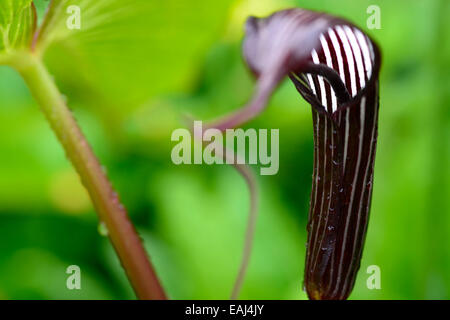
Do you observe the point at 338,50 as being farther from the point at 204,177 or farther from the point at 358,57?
the point at 204,177

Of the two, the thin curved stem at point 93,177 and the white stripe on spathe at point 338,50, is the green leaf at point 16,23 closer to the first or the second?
the thin curved stem at point 93,177

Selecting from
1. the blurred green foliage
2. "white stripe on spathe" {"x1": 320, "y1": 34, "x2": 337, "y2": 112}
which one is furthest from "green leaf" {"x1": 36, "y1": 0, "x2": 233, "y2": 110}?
"white stripe on spathe" {"x1": 320, "y1": 34, "x2": 337, "y2": 112}

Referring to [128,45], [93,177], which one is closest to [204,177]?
[128,45]

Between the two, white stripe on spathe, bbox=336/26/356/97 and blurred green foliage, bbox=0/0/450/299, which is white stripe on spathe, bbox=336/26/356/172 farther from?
blurred green foliage, bbox=0/0/450/299

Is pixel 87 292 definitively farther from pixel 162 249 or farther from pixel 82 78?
pixel 82 78

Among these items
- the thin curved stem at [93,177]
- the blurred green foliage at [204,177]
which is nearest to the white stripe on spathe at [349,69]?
the thin curved stem at [93,177]

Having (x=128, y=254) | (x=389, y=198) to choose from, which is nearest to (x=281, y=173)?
(x=389, y=198)
